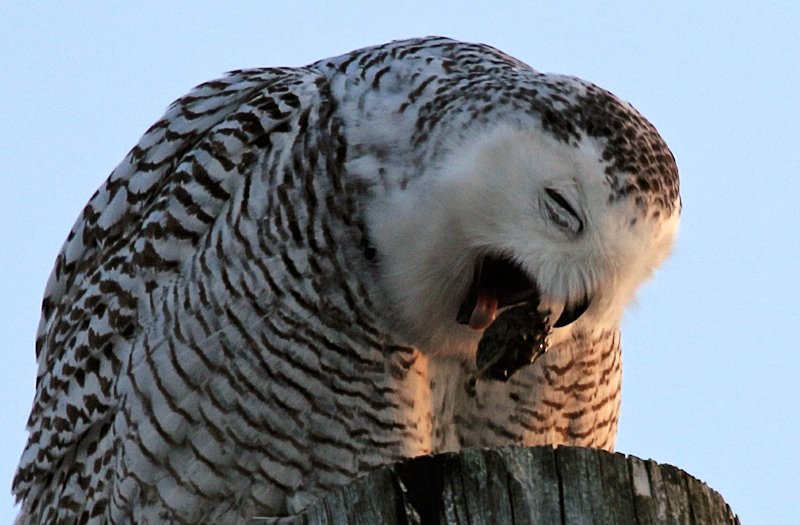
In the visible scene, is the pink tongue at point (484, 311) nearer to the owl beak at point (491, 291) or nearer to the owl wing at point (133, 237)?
the owl beak at point (491, 291)

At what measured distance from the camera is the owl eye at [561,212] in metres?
4.69

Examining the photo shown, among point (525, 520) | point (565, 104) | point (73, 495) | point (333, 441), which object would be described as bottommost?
point (73, 495)

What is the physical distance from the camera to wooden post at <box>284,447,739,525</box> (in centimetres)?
324

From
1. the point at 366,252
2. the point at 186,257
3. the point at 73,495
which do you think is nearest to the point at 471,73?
the point at 366,252

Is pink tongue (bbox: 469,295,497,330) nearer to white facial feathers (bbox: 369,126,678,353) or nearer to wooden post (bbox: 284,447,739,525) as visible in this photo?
white facial feathers (bbox: 369,126,678,353)

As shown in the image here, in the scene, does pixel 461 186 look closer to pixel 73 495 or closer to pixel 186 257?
pixel 186 257

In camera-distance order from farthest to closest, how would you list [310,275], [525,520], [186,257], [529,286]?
[186,257] → [310,275] → [529,286] → [525,520]

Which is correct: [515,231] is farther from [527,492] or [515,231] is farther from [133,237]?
[133,237]

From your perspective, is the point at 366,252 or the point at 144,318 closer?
the point at 366,252

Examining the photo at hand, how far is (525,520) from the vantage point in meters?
3.21

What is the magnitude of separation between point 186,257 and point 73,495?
3.89ft

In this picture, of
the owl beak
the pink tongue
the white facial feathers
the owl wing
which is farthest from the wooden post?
the owl wing

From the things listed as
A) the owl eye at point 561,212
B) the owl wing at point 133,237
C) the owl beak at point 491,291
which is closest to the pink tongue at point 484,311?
the owl beak at point 491,291

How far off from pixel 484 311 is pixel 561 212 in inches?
22.5
